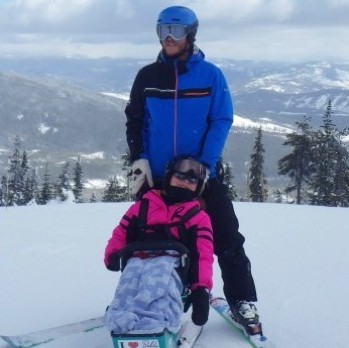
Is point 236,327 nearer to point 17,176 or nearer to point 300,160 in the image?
point 300,160

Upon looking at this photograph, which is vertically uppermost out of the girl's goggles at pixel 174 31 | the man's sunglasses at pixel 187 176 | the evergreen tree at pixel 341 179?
the girl's goggles at pixel 174 31

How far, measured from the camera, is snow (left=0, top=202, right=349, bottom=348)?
488 centimetres

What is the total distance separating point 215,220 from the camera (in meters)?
4.47

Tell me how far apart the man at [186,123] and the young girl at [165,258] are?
20 cm

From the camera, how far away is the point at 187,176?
4145mm

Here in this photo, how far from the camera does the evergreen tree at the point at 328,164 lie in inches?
1433

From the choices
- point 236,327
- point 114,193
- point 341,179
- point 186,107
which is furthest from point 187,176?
point 114,193

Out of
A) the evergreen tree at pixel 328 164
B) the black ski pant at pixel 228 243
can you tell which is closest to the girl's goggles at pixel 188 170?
the black ski pant at pixel 228 243

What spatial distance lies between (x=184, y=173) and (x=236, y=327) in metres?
1.48

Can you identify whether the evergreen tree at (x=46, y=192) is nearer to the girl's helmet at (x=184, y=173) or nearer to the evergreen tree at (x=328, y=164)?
the evergreen tree at (x=328, y=164)

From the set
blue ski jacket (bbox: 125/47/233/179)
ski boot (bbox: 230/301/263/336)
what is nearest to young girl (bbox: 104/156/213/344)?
blue ski jacket (bbox: 125/47/233/179)

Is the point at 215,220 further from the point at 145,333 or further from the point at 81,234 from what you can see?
the point at 81,234

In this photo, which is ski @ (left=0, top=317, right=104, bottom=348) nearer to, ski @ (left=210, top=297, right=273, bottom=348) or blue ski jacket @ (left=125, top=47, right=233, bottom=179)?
ski @ (left=210, top=297, right=273, bottom=348)

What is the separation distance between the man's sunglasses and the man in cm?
18
